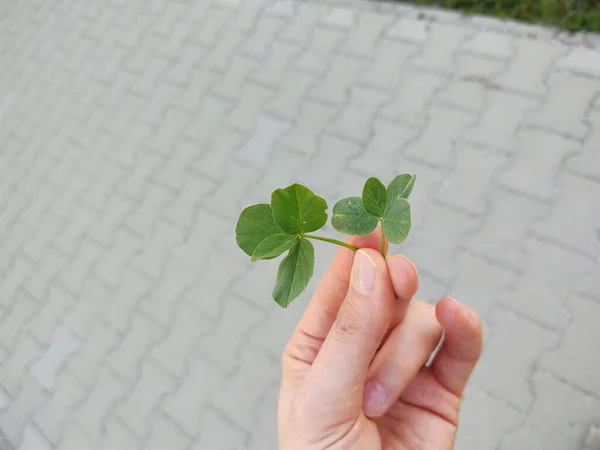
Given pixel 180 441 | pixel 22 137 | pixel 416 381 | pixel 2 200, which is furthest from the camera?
pixel 22 137

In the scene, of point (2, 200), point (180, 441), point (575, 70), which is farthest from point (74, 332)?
point (575, 70)

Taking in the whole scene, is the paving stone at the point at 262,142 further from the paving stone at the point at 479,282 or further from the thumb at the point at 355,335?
the thumb at the point at 355,335

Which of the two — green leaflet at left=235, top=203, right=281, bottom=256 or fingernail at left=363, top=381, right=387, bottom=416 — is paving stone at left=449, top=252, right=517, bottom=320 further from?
green leaflet at left=235, top=203, right=281, bottom=256

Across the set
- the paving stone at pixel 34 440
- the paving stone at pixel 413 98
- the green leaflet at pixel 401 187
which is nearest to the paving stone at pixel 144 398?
the paving stone at pixel 34 440

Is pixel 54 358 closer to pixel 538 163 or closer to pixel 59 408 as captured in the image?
pixel 59 408

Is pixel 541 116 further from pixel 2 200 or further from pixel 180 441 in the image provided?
pixel 2 200

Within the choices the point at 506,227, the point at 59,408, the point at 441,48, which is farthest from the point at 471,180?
the point at 59,408
